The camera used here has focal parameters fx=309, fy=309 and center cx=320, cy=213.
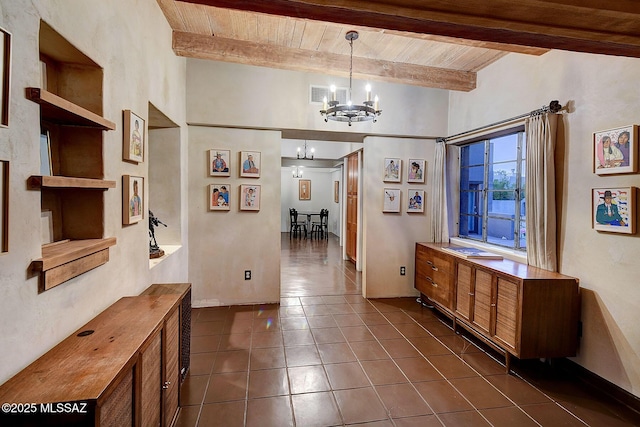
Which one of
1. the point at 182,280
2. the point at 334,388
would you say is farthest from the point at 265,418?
the point at 182,280

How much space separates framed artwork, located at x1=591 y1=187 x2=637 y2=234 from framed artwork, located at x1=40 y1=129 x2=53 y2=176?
3638mm

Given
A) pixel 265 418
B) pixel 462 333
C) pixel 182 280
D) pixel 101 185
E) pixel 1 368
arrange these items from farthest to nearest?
pixel 182 280
pixel 462 333
pixel 265 418
pixel 101 185
pixel 1 368

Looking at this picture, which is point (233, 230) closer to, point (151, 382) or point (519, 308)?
point (151, 382)

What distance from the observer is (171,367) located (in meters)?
1.95

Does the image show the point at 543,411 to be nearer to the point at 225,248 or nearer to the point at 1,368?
the point at 1,368

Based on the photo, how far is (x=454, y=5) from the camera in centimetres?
109

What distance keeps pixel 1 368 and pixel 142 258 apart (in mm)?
1354

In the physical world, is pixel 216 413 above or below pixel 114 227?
below

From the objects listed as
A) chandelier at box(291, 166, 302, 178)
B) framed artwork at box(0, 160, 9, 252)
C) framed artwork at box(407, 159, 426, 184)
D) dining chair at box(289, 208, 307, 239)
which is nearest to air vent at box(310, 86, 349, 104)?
framed artwork at box(407, 159, 426, 184)

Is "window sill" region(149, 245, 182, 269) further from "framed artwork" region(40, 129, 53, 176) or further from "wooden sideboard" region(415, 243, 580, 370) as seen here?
"wooden sideboard" region(415, 243, 580, 370)

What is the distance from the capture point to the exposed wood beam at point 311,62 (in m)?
3.36

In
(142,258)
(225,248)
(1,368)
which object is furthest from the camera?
(225,248)

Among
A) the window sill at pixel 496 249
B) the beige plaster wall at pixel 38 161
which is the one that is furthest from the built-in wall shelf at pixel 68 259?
the window sill at pixel 496 249

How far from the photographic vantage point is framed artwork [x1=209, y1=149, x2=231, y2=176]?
4.01 m
